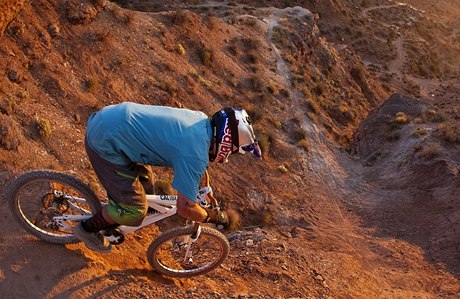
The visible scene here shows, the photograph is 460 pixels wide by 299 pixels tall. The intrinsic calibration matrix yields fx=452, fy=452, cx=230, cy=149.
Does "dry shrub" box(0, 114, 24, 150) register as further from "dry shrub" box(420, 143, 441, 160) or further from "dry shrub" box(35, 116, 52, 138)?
"dry shrub" box(420, 143, 441, 160)

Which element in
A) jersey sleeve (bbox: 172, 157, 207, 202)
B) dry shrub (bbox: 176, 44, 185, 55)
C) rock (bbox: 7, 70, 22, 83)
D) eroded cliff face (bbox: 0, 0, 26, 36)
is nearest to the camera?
jersey sleeve (bbox: 172, 157, 207, 202)

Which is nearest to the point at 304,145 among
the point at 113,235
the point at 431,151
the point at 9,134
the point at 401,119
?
the point at 431,151

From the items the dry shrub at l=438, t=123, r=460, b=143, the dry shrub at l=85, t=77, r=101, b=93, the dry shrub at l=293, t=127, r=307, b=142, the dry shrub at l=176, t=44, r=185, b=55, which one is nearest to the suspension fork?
the dry shrub at l=85, t=77, r=101, b=93

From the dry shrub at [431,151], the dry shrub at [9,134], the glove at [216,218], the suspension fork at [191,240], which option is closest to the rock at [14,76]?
the dry shrub at [9,134]

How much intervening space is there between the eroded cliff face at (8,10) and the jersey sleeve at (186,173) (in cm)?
707

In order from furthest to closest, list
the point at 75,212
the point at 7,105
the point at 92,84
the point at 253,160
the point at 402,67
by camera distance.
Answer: the point at 402,67 < the point at 253,160 < the point at 92,84 < the point at 7,105 < the point at 75,212

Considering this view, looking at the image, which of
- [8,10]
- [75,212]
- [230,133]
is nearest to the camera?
[230,133]

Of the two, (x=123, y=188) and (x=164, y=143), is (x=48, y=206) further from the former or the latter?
(x=164, y=143)

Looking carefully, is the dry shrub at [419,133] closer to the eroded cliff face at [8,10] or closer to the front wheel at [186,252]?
the front wheel at [186,252]

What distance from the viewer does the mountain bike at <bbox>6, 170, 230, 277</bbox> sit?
5.39m

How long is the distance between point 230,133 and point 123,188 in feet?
4.47

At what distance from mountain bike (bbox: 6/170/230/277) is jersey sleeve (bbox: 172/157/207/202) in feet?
3.26

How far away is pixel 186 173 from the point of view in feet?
14.1

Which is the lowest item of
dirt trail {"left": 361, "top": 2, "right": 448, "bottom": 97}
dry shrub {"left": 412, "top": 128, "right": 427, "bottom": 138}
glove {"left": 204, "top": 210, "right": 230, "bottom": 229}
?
dirt trail {"left": 361, "top": 2, "right": 448, "bottom": 97}
